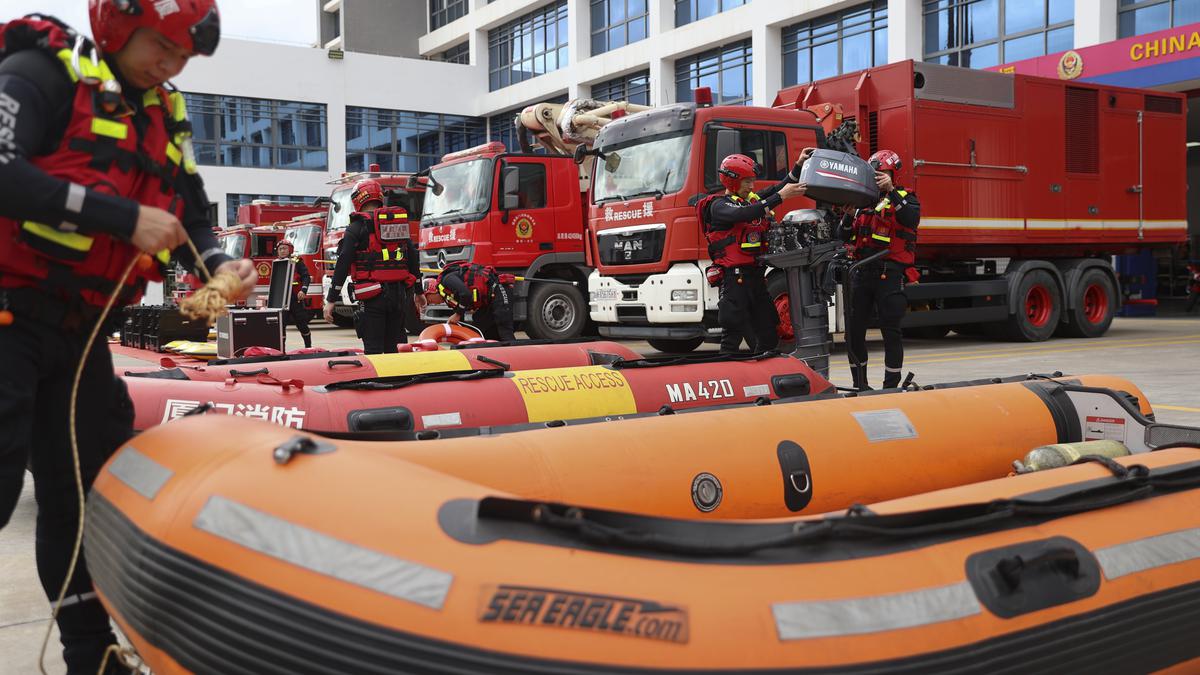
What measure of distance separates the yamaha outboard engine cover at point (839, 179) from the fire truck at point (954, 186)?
136 inches

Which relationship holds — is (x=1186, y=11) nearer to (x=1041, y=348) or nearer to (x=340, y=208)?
(x=1041, y=348)

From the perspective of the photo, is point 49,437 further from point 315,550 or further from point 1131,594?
point 1131,594

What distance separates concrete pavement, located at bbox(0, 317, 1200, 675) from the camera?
3.37 meters

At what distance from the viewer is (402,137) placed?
37.9 meters

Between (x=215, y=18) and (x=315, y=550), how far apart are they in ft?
4.40

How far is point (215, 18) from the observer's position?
8.04 feet

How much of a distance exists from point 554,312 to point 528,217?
136cm

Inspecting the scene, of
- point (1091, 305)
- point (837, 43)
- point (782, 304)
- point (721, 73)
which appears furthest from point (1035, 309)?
point (721, 73)

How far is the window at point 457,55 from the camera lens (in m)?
40.3

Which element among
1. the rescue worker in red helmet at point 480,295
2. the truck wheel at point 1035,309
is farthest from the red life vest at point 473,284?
the truck wheel at point 1035,309

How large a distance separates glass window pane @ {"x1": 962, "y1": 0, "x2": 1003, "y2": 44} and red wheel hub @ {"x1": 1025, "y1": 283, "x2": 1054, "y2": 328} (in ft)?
28.1

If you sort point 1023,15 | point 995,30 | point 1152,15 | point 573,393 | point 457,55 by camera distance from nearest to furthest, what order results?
point 573,393
point 1152,15
point 1023,15
point 995,30
point 457,55

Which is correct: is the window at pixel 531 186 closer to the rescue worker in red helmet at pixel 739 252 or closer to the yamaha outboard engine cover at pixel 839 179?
the rescue worker in red helmet at pixel 739 252

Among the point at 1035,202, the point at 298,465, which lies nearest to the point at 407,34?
the point at 1035,202
